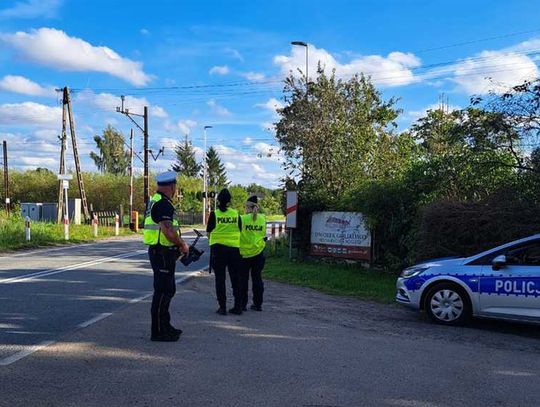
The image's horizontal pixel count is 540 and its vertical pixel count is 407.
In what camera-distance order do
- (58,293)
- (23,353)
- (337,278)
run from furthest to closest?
(337,278) < (58,293) < (23,353)

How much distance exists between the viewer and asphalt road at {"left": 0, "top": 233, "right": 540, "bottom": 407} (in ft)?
15.3

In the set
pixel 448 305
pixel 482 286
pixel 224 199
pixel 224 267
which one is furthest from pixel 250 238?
pixel 482 286

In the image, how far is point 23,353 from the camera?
227 inches

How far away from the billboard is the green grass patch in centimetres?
38

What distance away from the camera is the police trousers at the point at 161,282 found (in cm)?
644

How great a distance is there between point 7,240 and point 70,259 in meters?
6.37

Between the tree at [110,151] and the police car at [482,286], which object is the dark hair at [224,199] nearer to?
the police car at [482,286]

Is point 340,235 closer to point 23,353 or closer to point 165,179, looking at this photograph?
point 165,179

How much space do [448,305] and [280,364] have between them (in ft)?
11.5

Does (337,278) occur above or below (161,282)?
below

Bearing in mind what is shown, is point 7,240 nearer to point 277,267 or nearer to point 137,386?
point 277,267

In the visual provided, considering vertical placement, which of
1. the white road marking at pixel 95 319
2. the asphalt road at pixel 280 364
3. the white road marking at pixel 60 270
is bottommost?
the asphalt road at pixel 280 364

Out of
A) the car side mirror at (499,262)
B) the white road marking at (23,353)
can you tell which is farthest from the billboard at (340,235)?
the white road marking at (23,353)

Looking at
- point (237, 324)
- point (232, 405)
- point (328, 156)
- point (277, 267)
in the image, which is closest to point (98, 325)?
point (237, 324)
